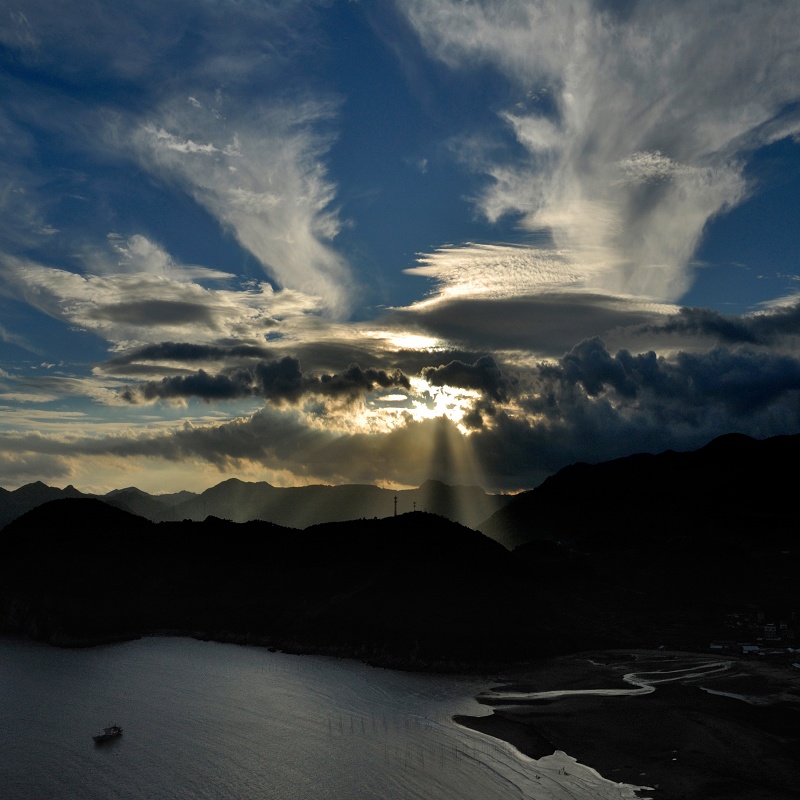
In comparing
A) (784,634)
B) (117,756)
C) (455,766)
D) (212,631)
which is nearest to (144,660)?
(212,631)

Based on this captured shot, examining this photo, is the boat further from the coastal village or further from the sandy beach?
the coastal village

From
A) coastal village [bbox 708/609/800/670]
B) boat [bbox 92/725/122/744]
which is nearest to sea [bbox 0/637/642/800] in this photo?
boat [bbox 92/725/122/744]

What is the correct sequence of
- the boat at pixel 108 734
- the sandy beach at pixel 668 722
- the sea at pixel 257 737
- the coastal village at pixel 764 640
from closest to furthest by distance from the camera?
the sandy beach at pixel 668 722, the sea at pixel 257 737, the boat at pixel 108 734, the coastal village at pixel 764 640

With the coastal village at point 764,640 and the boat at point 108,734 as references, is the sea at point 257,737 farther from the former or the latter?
the coastal village at point 764,640

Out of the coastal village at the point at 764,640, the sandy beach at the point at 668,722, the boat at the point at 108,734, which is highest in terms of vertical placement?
the coastal village at the point at 764,640

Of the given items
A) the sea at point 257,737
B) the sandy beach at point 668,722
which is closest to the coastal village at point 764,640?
the sandy beach at point 668,722

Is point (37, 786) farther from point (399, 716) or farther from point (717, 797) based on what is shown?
point (717, 797)

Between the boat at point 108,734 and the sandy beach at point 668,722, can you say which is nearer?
the sandy beach at point 668,722
